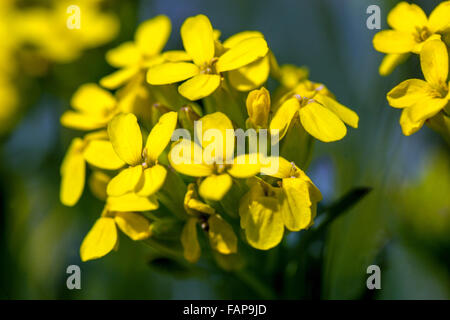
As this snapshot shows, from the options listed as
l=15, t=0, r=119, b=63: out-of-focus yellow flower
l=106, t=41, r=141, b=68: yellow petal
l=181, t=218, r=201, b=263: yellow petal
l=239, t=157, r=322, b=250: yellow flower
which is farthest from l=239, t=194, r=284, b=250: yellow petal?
l=15, t=0, r=119, b=63: out-of-focus yellow flower

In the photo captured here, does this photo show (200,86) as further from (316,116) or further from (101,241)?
(101,241)

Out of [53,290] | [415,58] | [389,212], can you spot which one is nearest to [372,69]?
[415,58]

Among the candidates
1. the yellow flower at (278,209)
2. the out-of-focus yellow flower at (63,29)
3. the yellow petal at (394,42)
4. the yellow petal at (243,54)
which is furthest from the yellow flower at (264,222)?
the out-of-focus yellow flower at (63,29)

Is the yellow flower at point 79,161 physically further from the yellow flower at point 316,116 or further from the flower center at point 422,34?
the flower center at point 422,34

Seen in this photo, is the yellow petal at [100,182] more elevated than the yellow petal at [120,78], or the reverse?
the yellow petal at [120,78]

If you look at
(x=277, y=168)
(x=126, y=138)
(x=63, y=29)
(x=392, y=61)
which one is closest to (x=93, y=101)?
(x=126, y=138)

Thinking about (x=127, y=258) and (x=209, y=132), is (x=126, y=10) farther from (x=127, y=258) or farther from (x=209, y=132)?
(x=209, y=132)

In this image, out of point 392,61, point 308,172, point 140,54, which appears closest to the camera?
point 392,61
